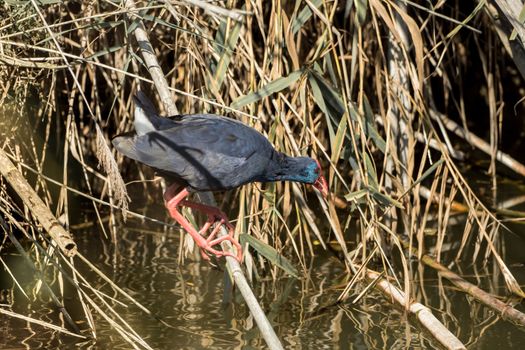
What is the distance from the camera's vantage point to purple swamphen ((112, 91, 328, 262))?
2.58 metres

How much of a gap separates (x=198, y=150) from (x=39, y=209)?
605 mm

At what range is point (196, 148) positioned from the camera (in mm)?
2641

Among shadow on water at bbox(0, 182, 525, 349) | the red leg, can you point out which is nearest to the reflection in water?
shadow on water at bbox(0, 182, 525, 349)

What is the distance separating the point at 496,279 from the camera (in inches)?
142

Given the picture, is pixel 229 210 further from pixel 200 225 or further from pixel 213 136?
pixel 213 136

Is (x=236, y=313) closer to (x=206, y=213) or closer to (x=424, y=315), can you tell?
(x=206, y=213)

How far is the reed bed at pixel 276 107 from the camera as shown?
2754 millimetres

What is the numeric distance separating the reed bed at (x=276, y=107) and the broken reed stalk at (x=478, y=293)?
61 millimetres

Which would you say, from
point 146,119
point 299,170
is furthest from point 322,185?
point 146,119

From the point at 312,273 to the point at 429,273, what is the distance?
0.50 metres

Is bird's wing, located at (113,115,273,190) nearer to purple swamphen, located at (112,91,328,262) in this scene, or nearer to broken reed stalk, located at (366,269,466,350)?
purple swamphen, located at (112,91,328,262)

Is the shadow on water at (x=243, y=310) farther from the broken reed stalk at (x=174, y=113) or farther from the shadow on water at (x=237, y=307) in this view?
the broken reed stalk at (x=174, y=113)

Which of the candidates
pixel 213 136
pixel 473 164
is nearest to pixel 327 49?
pixel 213 136

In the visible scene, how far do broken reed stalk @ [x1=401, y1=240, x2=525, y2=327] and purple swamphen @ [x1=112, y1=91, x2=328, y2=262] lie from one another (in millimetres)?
913
